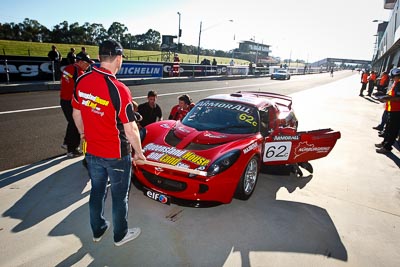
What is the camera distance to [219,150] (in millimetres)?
3646

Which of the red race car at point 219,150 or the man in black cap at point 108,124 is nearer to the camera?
the man in black cap at point 108,124

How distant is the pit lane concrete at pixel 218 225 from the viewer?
2834 mm

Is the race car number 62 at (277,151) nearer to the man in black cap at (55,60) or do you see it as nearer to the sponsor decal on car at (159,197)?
the sponsor decal on car at (159,197)

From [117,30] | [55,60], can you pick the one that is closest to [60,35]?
[117,30]

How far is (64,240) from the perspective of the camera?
2959 millimetres

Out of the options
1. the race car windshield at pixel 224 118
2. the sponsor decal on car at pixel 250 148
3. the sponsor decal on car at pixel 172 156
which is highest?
the race car windshield at pixel 224 118

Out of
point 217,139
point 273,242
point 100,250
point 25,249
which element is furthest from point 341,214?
point 25,249

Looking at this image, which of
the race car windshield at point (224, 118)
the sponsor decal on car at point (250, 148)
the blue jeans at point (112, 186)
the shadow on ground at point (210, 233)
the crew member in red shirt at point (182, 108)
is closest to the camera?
the blue jeans at point (112, 186)

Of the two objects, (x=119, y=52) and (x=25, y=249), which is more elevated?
(x=119, y=52)

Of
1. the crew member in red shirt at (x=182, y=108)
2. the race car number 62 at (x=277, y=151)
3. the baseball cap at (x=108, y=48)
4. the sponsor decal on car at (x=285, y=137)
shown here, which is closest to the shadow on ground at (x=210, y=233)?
the race car number 62 at (x=277, y=151)

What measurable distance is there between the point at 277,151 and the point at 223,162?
1415 mm

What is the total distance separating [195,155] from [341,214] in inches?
92.1

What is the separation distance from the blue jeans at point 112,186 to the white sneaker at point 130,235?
5 centimetres

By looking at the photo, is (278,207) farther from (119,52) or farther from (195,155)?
(119,52)
